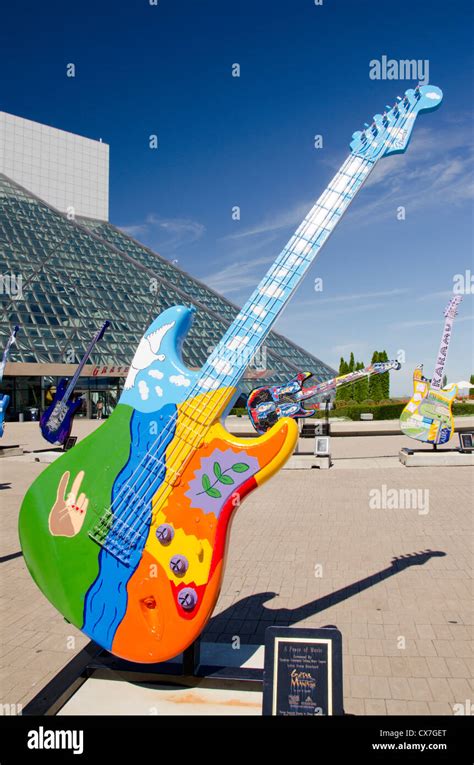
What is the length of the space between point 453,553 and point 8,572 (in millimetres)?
6039

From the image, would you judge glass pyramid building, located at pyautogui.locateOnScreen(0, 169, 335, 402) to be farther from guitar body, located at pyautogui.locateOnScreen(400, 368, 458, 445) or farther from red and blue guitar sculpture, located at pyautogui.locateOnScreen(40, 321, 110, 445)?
guitar body, located at pyautogui.locateOnScreen(400, 368, 458, 445)

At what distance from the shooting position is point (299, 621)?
19.1 feet

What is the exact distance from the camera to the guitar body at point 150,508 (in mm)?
3895

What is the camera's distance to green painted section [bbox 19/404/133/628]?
4.13 m

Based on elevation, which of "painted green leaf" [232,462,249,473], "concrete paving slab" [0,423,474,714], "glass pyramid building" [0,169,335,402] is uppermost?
"glass pyramid building" [0,169,335,402]

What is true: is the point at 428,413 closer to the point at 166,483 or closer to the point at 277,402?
the point at 277,402

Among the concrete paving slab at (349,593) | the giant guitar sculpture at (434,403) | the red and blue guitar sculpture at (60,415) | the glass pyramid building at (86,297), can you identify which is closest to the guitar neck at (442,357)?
the giant guitar sculpture at (434,403)

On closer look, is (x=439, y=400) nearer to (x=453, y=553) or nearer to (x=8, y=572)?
(x=453, y=553)

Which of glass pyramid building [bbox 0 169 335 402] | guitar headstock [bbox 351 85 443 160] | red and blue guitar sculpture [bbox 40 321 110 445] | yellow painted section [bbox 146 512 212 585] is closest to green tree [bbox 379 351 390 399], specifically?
glass pyramid building [bbox 0 169 335 402]

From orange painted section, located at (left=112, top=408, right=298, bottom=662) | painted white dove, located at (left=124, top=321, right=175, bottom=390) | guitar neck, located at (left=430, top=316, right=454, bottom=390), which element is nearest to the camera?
orange painted section, located at (left=112, top=408, right=298, bottom=662)

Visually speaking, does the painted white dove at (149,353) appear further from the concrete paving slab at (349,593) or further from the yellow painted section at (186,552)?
the concrete paving slab at (349,593)

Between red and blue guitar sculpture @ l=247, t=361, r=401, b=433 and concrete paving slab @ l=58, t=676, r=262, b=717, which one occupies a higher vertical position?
red and blue guitar sculpture @ l=247, t=361, r=401, b=433

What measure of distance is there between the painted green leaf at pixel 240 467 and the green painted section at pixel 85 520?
2.77ft

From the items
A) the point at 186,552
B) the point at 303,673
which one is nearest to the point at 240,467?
the point at 186,552
